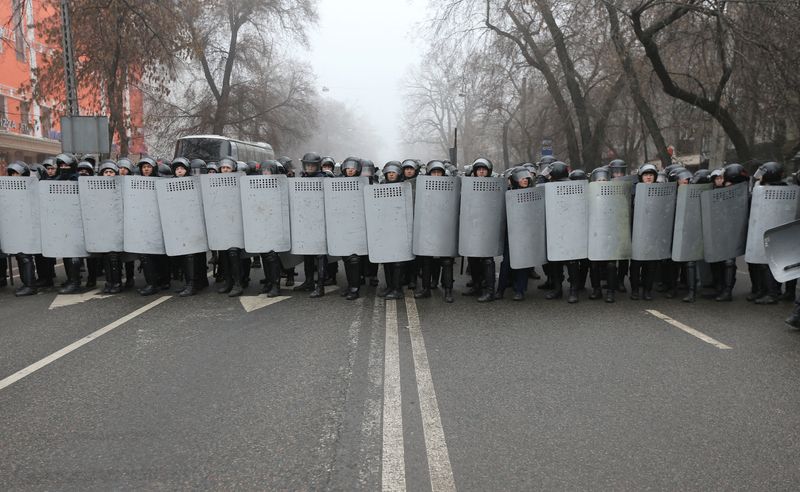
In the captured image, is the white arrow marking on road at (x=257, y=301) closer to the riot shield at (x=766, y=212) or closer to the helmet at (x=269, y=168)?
the helmet at (x=269, y=168)

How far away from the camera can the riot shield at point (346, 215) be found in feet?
26.6

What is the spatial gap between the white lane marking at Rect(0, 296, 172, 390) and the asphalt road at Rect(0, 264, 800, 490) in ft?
0.11

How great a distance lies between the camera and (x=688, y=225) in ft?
25.5

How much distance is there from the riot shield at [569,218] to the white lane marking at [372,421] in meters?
2.86

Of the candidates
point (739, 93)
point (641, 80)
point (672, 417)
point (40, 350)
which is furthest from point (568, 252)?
point (641, 80)

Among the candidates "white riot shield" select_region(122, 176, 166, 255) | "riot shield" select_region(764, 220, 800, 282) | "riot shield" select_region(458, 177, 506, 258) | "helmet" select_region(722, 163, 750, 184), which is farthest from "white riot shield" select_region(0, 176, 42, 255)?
"helmet" select_region(722, 163, 750, 184)

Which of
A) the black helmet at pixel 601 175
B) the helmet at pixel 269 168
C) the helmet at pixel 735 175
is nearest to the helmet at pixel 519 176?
the black helmet at pixel 601 175

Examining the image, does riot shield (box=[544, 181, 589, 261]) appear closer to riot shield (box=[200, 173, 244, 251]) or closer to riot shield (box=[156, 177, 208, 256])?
riot shield (box=[200, 173, 244, 251])

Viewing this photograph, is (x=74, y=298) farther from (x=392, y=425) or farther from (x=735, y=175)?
(x=735, y=175)

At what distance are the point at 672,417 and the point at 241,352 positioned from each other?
3548 mm

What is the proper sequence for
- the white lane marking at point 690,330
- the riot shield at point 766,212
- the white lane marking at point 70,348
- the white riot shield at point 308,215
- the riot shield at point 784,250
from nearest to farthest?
the white lane marking at point 70,348 → the white lane marking at point 690,330 → the riot shield at point 784,250 → the riot shield at point 766,212 → the white riot shield at point 308,215

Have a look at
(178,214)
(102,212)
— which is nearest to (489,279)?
(178,214)

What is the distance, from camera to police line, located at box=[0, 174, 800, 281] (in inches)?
303

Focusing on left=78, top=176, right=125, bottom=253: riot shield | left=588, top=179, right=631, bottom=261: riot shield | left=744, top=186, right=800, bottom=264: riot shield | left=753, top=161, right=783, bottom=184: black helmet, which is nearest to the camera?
left=744, top=186, right=800, bottom=264: riot shield
